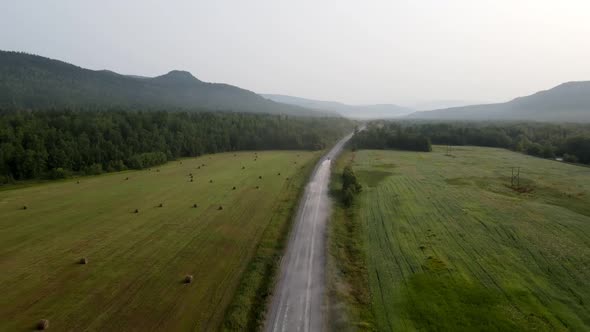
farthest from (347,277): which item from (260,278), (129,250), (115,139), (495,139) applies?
(495,139)

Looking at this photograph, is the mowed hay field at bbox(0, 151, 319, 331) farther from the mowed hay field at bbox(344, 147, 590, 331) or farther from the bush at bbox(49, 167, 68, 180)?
the mowed hay field at bbox(344, 147, 590, 331)

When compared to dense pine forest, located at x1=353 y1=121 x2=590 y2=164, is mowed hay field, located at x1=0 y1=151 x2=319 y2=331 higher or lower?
lower

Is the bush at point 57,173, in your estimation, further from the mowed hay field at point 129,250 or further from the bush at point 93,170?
the mowed hay field at point 129,250

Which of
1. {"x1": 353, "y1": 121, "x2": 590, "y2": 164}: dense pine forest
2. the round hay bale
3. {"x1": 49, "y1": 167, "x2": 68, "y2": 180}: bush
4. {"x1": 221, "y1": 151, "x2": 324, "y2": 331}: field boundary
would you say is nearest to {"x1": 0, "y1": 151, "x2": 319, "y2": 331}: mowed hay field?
the round hay bale

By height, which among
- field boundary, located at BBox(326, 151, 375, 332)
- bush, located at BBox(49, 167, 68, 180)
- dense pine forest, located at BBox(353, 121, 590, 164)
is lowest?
field boundary, located at BBox(326, 151, 375, 332)

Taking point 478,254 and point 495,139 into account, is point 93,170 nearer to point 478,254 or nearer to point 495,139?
point 478,254

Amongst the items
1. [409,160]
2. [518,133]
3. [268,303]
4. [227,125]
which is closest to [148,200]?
[268,303]

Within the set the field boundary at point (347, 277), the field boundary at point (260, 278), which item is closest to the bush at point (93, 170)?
the field boundary at point (260, 278)

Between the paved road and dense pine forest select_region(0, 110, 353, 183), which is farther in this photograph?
dense pine forest select_region(0, 110, 353, 183)
